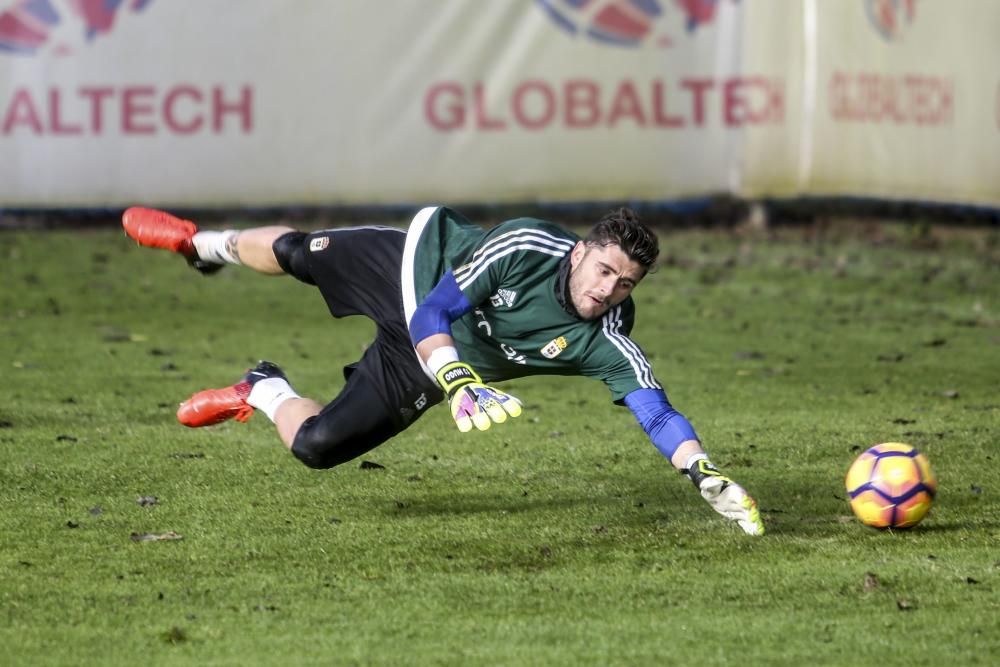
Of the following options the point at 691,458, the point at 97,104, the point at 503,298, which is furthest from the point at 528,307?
the point at 97,104

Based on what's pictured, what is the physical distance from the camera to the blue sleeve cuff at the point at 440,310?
20.6 feet

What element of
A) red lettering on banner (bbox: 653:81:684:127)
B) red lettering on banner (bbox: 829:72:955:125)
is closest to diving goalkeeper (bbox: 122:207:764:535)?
red lettering on banner (bbox: 653:81:684:127)

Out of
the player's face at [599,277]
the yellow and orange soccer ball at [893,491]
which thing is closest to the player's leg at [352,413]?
the player's face at [599,277]

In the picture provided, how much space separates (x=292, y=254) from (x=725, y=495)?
249 centimetres

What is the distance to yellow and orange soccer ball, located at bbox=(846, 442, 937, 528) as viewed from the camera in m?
6.48

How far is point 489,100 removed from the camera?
15.9 metres

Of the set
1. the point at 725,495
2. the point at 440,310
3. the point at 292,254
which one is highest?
the point at 440,310

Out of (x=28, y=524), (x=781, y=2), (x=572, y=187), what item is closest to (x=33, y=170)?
(x=572, y=187)

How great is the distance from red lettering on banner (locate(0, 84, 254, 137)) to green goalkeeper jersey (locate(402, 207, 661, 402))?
9.13m

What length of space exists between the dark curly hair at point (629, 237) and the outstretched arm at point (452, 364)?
635 millimetres

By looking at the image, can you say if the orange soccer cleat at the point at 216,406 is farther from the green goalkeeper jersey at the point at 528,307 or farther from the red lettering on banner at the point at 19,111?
the red lettering on banner at the point at 19,111

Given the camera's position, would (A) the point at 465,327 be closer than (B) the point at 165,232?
Yes

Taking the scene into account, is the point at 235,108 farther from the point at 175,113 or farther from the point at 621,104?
the point at 621,104

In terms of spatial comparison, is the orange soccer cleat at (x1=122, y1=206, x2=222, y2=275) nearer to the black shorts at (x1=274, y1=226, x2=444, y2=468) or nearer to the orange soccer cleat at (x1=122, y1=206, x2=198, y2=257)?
the orange soccer cleat at (x1=122, y1=206, x2=198, y2=257)
